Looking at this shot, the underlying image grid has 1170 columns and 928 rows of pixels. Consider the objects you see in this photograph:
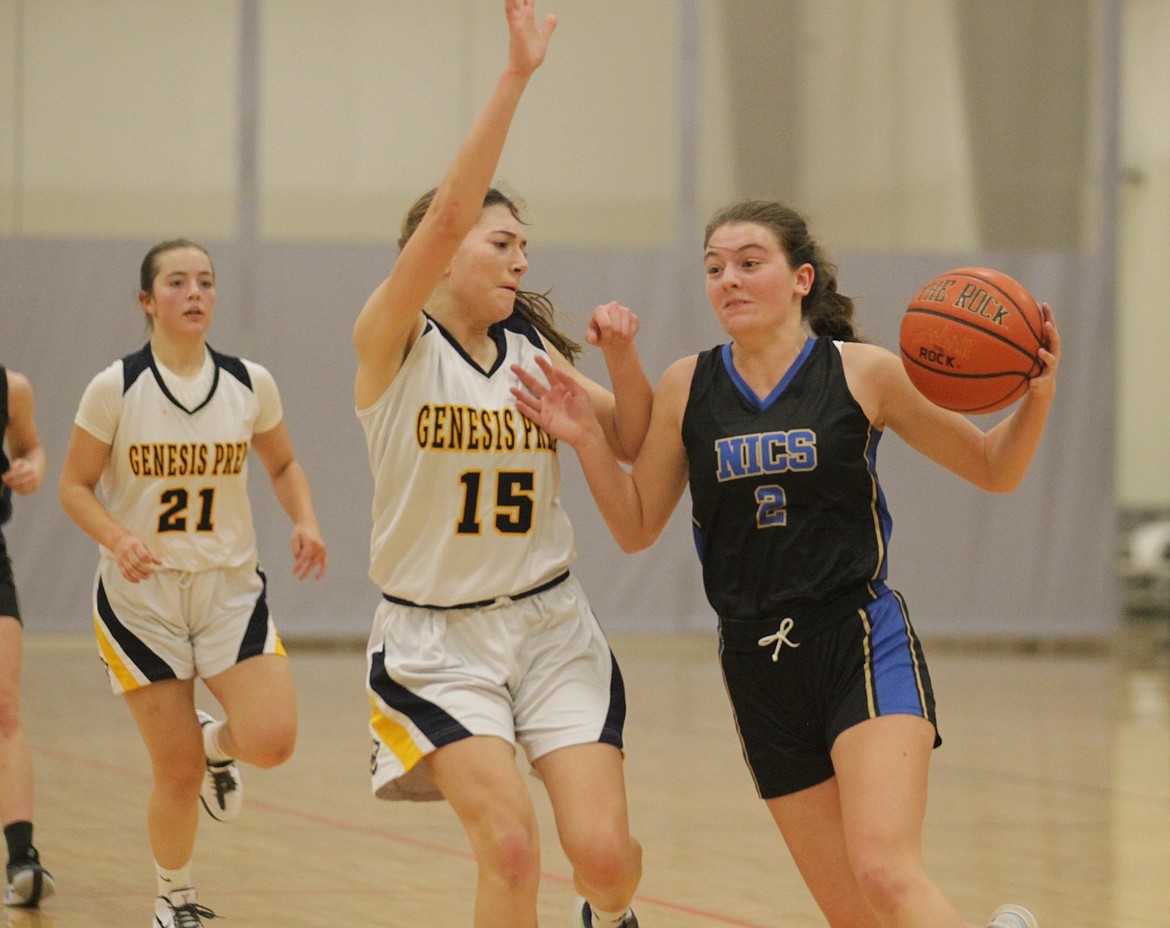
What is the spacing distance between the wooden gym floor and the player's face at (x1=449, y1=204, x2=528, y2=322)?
200 cm

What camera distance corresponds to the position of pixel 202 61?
12945 mm

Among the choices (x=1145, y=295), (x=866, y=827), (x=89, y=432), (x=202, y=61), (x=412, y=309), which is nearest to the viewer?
(x=866, y=827)

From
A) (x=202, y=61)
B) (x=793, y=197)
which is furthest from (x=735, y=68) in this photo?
(x=202, y=61)

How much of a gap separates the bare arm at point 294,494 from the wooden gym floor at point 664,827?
1.04 meters

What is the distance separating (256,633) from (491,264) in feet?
5.21

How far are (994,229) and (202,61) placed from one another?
6415 millimetres

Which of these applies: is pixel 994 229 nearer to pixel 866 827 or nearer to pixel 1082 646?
pixel 1082 646

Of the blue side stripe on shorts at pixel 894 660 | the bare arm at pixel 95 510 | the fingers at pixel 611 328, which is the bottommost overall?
the blue side stripe on shorts at pixel 894 660

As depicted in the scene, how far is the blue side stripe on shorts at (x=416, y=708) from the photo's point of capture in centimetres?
346

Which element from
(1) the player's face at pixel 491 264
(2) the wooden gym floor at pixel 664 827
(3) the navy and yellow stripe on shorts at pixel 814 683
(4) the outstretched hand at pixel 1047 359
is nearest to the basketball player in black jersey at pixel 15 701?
(2) the wooden gym floor at pixel 664 827

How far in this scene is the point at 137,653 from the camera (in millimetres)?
4676

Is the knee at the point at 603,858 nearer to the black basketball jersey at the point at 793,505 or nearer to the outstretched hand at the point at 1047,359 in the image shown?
the black basketball jersey at the point at 793,505

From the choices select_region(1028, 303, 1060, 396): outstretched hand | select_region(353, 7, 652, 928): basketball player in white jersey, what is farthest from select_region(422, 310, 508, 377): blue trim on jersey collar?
select_region(1028, 303, 1060, 396): outstretched hand

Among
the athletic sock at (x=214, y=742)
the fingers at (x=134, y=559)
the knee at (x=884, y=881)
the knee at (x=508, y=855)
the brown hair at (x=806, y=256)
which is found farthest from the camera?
the athletic sock at (x=214, y=742)
